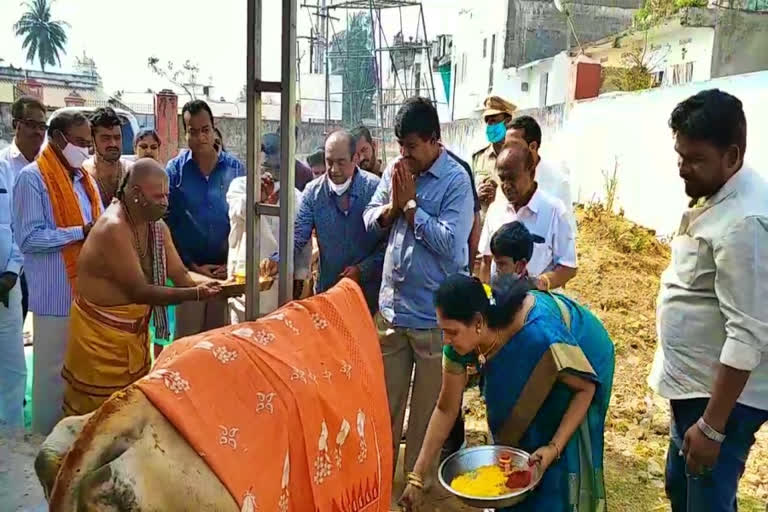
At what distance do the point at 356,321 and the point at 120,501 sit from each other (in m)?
1.15

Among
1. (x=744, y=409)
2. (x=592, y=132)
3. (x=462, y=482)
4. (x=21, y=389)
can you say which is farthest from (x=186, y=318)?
(x=592, y=132)

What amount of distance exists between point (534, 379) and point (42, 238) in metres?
2.72

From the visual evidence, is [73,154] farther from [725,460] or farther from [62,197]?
[725,460]

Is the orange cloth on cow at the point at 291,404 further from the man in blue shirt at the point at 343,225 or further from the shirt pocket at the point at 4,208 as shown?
the shirt pocket at the point at 4,208

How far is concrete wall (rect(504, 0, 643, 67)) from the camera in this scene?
86.4ft

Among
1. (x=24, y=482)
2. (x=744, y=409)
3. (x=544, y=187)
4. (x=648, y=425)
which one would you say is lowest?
(x=648, y=425)

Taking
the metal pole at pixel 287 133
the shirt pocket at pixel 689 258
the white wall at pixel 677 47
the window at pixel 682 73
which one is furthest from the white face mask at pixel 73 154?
the window at pixel 682 73

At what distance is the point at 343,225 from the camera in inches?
147

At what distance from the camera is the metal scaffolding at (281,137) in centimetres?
229

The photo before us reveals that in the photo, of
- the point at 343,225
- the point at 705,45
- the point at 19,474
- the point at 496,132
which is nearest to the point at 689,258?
the point at 343,225

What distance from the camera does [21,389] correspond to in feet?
13.2

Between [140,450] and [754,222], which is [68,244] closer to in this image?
[140,450]

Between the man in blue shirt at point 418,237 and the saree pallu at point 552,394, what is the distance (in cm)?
90

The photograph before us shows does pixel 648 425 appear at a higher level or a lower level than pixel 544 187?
lower
